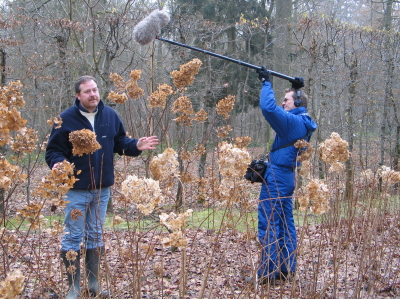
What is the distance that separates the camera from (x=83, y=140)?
1.91 meters

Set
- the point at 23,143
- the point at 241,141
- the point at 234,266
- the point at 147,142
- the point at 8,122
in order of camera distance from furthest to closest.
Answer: the point at 241,141 < the point at 147,142 < the point at 234,266 < the point at 23,143 < the point at 8,122

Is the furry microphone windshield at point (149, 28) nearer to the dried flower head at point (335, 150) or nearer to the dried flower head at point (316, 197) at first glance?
the dried flower head at point (335, 150)

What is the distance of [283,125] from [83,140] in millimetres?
1849

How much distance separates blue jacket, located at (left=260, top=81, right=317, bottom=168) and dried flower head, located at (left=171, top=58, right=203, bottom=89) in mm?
649

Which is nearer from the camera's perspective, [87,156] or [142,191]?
[142,191]

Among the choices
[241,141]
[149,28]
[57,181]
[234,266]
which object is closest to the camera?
[57,181]

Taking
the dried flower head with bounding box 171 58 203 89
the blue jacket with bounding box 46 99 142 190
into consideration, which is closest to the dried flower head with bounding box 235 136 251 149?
the dried flower head with bounding box 171 58 203 89

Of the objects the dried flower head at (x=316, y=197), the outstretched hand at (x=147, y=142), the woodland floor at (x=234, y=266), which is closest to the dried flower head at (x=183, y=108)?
the outstretched hand at (x=147, y=142)

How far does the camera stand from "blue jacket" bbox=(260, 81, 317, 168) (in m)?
3.09

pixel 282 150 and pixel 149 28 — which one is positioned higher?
pixel 149 28

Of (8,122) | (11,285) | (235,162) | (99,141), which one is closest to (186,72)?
(99,141)

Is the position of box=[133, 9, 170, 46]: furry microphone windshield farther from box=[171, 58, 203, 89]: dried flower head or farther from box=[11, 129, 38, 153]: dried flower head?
box=[11, 129, 38, 153]: dried flower head

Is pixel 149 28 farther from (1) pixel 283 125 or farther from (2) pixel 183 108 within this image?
(1) pixel 283 125

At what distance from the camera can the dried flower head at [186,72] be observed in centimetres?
298
